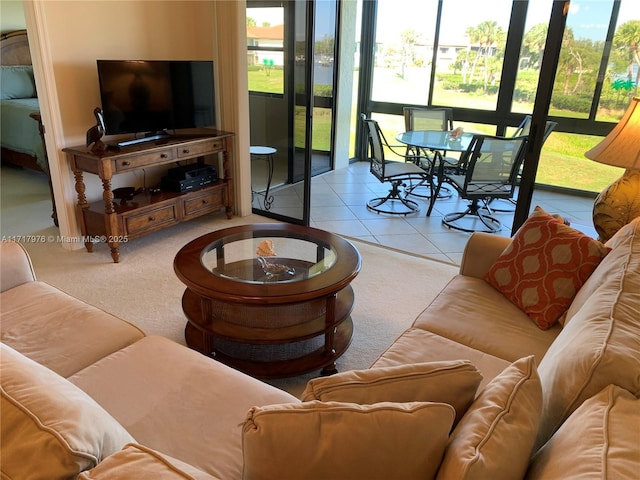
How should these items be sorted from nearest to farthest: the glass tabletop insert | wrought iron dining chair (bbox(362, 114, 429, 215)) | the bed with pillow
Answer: the glass tabletop insert → wrought iron dining chair (bbox(362, 114, 429, 215)) → the bed with pillow

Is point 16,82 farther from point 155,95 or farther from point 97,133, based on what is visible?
point 97,133

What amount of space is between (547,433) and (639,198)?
1684 mm

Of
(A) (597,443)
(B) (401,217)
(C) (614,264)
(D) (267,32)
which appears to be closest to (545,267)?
(C) (614,264)

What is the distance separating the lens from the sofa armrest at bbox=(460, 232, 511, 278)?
2434mm

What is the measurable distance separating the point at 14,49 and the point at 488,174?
623 centimetres

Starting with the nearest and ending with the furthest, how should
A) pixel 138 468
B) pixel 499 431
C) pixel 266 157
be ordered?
1. pixel 138 468
2. pixel 499 431
3. pixel 266 157

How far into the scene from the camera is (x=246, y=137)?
453 cm

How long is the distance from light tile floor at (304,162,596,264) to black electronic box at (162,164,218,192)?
3.58ft

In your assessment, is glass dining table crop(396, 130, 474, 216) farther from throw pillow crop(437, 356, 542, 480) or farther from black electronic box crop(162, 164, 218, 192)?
throw pillow crop(437, 356, 542, 480)

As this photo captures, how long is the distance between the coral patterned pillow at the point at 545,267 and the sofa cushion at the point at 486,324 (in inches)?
2.1

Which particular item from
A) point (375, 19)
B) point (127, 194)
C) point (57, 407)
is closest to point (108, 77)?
point (127, 194)

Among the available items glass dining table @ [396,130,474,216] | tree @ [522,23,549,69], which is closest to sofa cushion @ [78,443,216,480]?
glass dining table @ [396,130,474,216]

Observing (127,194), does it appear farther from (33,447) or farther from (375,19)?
(375,19)

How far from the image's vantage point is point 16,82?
6.13 meters
